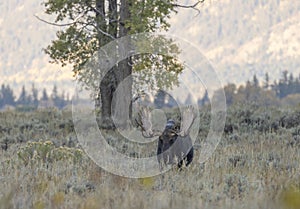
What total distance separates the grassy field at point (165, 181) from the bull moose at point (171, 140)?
269 millimetres

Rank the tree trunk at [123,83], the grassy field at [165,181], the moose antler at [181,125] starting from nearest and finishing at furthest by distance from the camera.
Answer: the grassy field at [165,181]
the moose antler at [181,125]
the tree trunk at [123,83]

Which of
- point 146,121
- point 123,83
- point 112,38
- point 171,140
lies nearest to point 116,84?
point 123,83

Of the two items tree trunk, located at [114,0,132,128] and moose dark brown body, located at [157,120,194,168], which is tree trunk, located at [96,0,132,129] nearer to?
tree trunk, located at [114,0,132,128]

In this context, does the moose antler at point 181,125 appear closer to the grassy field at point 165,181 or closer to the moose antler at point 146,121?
the moose antler at point 146,121

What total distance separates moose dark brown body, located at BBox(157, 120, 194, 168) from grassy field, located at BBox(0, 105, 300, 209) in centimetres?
28

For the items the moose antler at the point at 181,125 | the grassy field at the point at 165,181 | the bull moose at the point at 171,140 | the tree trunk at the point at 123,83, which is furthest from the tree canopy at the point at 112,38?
the moose antler at the point at 181,125

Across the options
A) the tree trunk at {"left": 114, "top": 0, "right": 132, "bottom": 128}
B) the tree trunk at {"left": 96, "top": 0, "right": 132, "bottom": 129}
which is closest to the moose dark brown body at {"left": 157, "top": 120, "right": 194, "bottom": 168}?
the tree trunk at {"left": 96, "top": 0, "right": 132, "bottom": 129}

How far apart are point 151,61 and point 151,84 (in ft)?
2.30

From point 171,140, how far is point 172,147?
4.7 inches

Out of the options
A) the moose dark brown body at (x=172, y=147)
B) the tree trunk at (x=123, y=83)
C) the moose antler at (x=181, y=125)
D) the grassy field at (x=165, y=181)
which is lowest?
the grassy field at (x=165, y=181)

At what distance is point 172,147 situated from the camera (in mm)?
12711

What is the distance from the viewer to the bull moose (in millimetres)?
12492

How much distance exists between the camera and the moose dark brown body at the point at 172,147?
12.7 m

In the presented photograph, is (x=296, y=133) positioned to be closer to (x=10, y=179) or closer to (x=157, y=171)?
(x=157, y=171)
